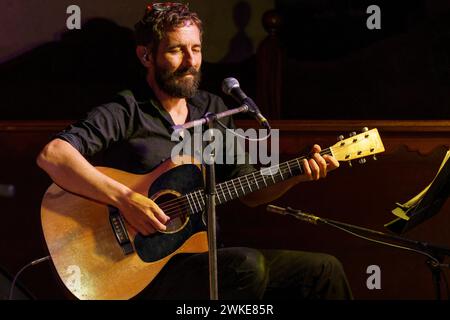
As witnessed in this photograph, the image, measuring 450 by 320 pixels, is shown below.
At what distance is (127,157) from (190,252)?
51cm

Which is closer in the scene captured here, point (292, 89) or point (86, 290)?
point (86, 290)

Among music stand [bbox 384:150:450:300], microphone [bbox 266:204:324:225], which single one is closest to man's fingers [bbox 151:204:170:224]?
microphone [bbox 266:204:324:225]

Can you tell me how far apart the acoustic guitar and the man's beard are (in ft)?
1.10

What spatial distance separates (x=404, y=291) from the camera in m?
3.63

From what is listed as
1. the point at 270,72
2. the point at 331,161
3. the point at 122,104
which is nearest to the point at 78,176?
the point at 122,104

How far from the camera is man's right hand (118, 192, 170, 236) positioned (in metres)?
2.77

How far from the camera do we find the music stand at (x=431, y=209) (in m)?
2.48

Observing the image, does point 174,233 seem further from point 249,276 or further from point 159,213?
point 249,276

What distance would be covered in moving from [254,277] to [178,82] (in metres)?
0.95

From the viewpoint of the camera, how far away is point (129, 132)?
298cm

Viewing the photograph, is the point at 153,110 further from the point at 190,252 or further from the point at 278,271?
the point at 278,271

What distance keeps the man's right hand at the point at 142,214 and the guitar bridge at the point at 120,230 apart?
0.10ft

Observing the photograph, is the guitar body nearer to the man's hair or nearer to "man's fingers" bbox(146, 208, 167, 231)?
"man's fingers" bbox(146, 208, 167, 231)
